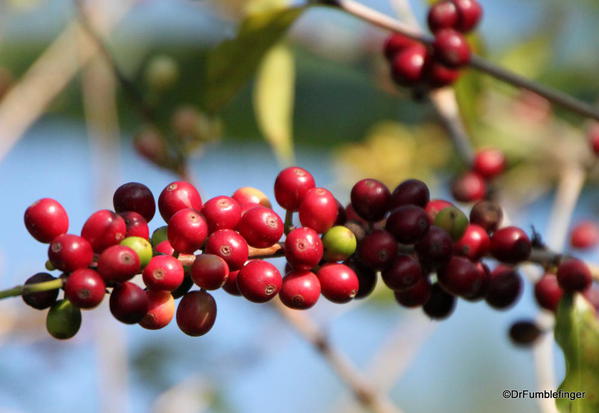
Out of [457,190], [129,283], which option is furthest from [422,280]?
[457,190]

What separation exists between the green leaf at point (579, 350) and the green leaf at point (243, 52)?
2.66ft

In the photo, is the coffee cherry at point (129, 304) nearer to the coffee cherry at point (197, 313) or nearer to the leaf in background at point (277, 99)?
the coffee cherry at point (197, 313)

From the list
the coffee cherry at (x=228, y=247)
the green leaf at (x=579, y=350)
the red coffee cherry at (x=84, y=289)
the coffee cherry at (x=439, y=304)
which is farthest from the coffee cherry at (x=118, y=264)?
the green leaf at (x=579, y=350)

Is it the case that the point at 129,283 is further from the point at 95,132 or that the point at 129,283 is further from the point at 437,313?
the point at 95,132

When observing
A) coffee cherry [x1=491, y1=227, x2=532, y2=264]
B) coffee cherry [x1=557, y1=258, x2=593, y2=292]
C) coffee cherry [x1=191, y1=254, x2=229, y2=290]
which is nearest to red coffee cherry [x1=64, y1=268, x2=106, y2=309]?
coffee cherry [x1=191, y1=254, x2=229, y2=290]

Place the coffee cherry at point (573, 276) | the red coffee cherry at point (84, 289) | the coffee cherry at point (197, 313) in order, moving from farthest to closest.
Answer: the coffee cherry at point (573, 276)
the coffee cherry at point (197, 313)
the red coffee cherry at point (84, 289)

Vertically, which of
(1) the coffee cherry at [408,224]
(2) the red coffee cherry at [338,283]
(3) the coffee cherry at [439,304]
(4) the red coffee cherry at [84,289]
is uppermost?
(4) the red coffee cherry at [84,289]

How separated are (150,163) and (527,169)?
169 cm

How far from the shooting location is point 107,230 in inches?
43.4

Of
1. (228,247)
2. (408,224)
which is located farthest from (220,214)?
(408,224)

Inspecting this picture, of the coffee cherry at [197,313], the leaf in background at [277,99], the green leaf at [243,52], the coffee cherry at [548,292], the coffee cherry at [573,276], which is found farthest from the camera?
the leaf in background at [277,99]

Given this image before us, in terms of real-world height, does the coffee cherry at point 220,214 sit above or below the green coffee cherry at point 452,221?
above

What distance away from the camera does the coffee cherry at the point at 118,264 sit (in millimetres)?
1055

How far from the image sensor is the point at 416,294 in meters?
1.31
